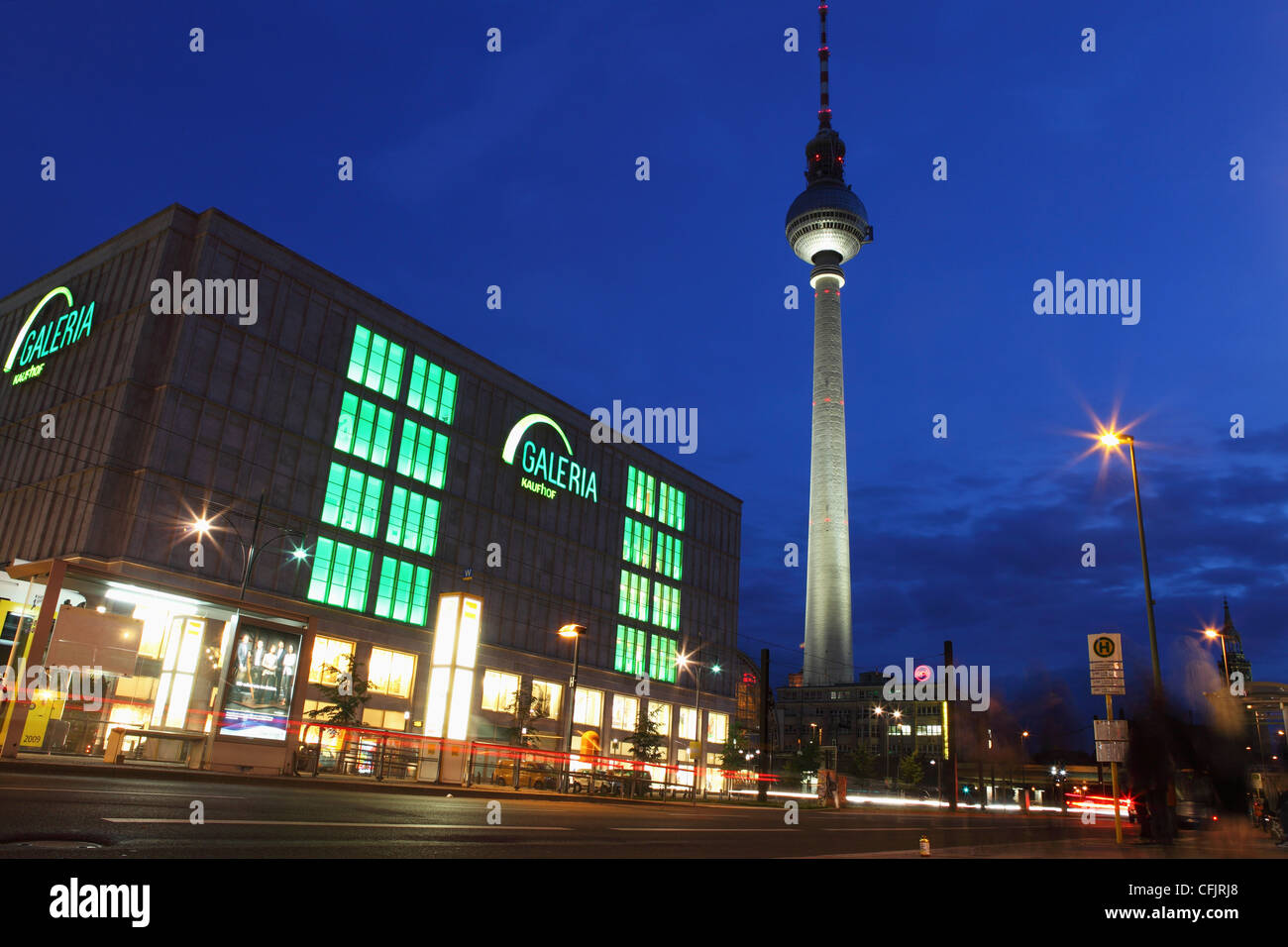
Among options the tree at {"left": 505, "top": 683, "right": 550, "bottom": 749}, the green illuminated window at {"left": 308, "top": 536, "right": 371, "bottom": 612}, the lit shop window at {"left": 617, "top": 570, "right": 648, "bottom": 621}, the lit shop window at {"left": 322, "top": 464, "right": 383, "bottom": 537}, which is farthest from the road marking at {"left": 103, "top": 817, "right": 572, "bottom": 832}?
the lit shop window at {"left": 617, "top": 570, "right": 648, "bottom": 621}

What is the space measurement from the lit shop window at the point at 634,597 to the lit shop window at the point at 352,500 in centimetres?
2386

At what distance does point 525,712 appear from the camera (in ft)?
181

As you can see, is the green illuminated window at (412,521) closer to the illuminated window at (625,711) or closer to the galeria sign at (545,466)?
the galeria sign at (545,466)

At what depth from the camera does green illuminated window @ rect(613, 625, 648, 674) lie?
6912 centimetres

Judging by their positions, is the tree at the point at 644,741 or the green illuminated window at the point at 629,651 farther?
the green illuminated window at the point at 629,651

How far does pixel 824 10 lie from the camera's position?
16838cm

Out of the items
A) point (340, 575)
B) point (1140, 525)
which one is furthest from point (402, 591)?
point (1140, 525)

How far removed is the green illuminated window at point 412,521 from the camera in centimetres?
5378

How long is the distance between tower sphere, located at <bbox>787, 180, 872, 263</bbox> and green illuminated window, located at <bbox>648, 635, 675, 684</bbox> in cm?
9339

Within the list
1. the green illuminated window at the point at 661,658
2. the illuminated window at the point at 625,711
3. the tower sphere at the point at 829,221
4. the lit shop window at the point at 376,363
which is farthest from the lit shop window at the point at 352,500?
the tower sphere at the point at 829,221
